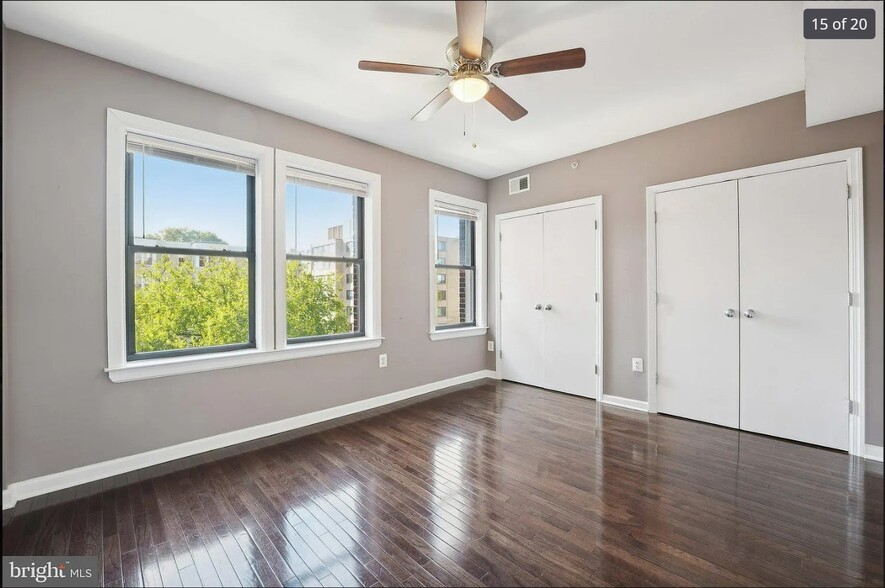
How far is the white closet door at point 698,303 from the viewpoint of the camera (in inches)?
124

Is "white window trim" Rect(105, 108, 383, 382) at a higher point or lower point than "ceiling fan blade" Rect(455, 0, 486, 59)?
lower

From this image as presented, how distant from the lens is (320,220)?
351cm

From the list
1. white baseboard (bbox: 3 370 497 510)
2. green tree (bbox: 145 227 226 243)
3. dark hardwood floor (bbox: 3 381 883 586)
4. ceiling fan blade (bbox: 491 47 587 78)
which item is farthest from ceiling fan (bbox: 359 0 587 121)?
white baseboard (bbox: 3 370 497 510)

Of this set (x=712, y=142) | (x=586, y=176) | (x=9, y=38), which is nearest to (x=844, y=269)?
(x=712, y=142)

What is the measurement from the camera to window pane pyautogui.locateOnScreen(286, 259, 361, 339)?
3318 millimetres

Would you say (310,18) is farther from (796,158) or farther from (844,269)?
(844,269)

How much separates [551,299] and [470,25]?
3.05m

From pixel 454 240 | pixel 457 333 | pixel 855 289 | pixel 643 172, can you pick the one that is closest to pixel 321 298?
pixel 457 333

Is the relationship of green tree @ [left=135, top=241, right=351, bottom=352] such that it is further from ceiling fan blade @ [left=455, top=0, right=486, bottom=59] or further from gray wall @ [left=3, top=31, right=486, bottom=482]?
ceiling fan blade @ [left=455, top=0, right=486, bottom=59]

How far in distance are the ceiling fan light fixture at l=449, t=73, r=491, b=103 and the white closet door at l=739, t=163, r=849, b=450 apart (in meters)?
2.37

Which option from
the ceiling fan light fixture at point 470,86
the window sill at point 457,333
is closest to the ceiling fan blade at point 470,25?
the ceiling fan light fixture at point 470,86

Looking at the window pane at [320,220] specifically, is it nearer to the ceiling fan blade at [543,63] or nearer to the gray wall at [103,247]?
the gray wall at [103,247]

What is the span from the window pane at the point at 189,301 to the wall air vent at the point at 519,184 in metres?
3.14

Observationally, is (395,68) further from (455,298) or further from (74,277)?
(455,298)
